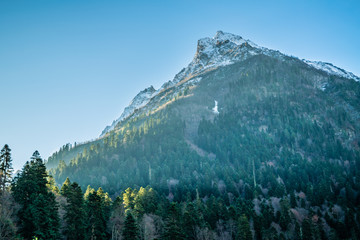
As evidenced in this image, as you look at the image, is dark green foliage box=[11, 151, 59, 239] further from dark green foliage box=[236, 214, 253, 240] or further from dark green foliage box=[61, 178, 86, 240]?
dark green foliage box=[236, 214, 253, 240]

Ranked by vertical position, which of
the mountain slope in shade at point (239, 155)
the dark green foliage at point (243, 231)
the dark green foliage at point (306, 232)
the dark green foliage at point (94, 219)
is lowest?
the dark green foliage at point (306, 232)

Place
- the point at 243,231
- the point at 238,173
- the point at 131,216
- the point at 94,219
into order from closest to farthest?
the point at 131,216
the point at 94,219
the point at 243,231
the point at 238,173

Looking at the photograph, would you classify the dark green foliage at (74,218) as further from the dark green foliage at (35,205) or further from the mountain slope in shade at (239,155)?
the mountain slope in shade at (239,155)

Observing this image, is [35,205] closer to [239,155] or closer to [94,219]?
[94,219]

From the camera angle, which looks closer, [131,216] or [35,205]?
[35,205]

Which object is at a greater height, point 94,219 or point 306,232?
point 94,219

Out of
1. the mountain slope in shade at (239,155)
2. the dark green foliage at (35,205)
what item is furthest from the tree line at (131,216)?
the mountain slope in shade at (239,155)

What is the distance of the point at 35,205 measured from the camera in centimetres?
4425

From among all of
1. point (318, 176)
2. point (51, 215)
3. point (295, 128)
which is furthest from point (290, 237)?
point (295, 128)

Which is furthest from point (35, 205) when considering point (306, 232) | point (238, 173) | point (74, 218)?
point (238, 173)

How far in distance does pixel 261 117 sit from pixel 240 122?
51.1ft

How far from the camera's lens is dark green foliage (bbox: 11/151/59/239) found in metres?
42.9

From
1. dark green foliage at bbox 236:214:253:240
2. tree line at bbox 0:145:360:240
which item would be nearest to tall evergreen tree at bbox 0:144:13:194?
tree line at bbox 0:145:360:240

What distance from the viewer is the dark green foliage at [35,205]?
4291 cm
